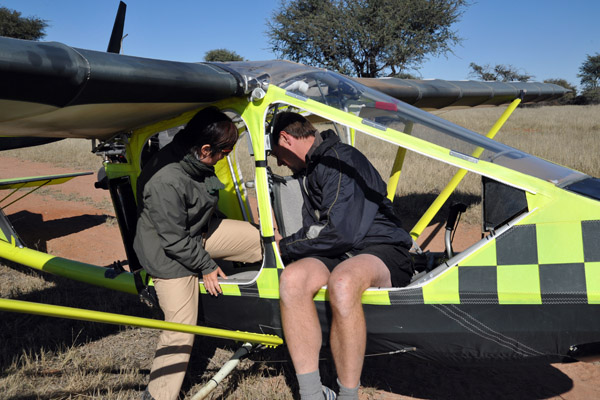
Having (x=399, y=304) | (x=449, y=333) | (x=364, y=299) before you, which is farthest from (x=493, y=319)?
Answer: (x=364, y=299)

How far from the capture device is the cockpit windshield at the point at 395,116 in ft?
8.58

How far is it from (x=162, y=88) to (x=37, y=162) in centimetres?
1363

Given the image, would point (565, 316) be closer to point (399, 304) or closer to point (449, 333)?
point (449, 333)

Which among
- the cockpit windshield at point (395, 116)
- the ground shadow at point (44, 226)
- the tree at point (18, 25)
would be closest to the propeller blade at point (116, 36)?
the cockpit windshield at point (395, 116)

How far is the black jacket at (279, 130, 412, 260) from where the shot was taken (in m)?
2.83

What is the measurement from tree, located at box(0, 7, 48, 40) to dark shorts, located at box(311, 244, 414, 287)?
137 ft

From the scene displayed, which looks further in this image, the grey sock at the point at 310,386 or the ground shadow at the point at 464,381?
the ground shadow at the point at 464,381

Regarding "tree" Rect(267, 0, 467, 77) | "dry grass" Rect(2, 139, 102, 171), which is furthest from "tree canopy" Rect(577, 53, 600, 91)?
"dry grass" Rect(2, 139, 102, 171)

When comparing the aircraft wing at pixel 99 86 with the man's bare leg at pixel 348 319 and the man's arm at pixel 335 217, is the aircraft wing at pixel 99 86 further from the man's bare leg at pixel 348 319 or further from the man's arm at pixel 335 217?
the man's bare leg at pixel 348 319

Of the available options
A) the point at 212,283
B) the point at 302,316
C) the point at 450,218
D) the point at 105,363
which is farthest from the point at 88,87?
the point at 450,218

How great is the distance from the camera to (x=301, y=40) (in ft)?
97.0

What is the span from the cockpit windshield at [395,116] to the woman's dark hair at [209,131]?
0.32 m

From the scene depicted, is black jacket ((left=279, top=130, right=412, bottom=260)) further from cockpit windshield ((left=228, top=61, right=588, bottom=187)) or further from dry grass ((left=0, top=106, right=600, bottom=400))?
dry grass ((left=0, top=106, right=600, bottom=400))

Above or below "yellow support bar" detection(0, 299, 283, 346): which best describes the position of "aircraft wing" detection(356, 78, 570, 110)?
above
